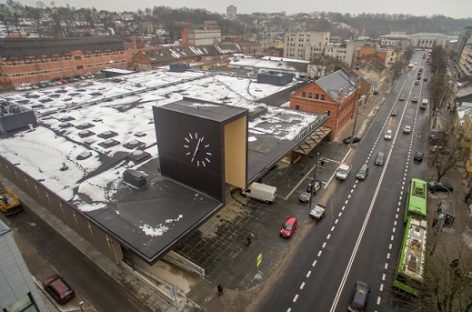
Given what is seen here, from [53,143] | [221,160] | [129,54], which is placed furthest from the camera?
[129,54]

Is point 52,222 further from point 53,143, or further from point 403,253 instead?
point 403,253

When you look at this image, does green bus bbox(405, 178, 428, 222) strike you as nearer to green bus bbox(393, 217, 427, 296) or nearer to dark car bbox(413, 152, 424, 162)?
green bus bbox(393, 217, 427, 296)

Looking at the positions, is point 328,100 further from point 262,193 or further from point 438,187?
point 262,193

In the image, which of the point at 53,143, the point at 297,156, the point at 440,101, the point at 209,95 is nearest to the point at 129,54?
the point at 209,95

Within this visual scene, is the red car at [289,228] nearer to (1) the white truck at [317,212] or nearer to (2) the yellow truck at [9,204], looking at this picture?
(1) the white truck at [317,212]

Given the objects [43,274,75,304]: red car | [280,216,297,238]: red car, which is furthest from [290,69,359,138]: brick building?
[43,274,75,304]: red car

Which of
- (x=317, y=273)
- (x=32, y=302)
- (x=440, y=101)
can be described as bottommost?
(x=317, y=273)
